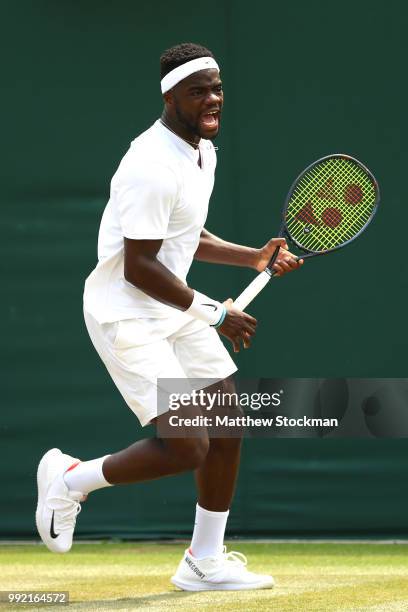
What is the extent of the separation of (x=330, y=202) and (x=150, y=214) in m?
0.84

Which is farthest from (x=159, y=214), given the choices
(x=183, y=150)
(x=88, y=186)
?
(x=88, y=186)

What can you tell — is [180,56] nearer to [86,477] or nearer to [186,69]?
[186,69]

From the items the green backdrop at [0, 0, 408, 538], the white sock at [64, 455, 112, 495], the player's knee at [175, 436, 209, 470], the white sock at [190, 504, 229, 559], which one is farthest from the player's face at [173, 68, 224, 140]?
the green backdrop at [0, 0, 408, 538]

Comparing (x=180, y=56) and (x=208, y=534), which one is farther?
(x=208, y=534)

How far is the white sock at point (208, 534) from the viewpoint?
4.21 m

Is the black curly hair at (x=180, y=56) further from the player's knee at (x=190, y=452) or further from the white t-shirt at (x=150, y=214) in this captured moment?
the player's knee at (x=190, y=452)

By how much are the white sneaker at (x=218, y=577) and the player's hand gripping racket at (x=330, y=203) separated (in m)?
1.08

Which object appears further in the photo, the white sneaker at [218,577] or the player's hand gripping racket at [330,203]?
the player's hand gripping racket at [330,203]

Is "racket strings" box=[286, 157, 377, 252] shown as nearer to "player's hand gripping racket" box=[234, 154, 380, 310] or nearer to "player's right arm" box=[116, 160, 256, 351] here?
"player's hand gripping racket" box=[234, 154, 380, 310]

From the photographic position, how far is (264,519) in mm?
5598

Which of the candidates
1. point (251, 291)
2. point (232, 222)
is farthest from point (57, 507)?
point (232, 222)

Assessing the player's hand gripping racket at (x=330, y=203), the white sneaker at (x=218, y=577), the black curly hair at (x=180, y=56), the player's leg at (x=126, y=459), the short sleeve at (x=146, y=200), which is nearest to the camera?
the short sleeve at (x=146, y=200)

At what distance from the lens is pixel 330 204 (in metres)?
4.40

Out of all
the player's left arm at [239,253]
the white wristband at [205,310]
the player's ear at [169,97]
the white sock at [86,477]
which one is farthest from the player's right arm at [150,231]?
the white sock at [86,477]
